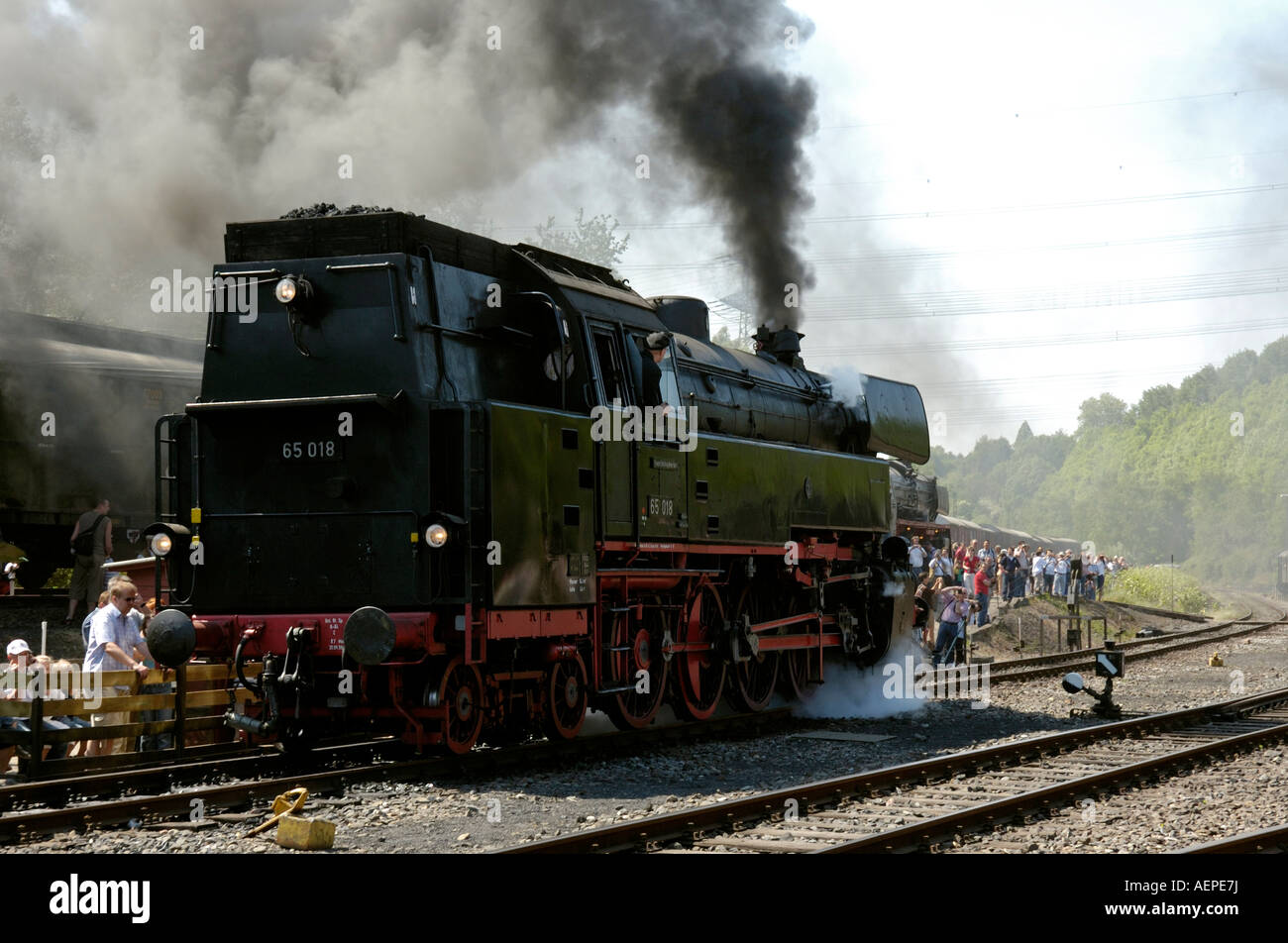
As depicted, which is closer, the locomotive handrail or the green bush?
the locomotive handrail

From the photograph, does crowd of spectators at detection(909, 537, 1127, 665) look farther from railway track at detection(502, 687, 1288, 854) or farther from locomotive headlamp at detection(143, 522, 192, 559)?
locomotive headlamp at detection(143, 522, 192, 559)

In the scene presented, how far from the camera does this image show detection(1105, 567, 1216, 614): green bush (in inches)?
1660

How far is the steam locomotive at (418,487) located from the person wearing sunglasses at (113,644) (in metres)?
0.99

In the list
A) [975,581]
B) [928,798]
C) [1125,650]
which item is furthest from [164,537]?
[1125,650]

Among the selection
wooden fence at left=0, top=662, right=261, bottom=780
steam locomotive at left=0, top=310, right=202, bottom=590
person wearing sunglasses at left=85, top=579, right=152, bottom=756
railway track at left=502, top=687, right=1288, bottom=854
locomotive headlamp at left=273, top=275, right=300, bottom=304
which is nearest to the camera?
railway track at left=502, top=687, right=1288, bottom=854

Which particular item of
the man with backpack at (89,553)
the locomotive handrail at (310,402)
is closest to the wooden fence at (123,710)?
the locomotive handrail at (310,402)

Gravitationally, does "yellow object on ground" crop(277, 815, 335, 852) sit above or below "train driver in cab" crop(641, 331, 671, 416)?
below

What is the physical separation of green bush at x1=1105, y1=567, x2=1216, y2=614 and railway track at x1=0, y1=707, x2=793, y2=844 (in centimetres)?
3477

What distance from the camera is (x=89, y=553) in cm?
1677

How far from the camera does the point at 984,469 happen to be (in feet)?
634
